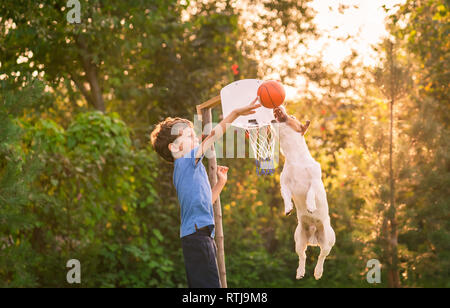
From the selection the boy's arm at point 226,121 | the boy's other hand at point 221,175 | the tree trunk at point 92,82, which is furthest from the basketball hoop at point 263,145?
the tree trunk at point 92,82

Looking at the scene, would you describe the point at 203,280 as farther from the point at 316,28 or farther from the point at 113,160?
the point at 316,28

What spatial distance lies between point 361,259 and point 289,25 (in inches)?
150

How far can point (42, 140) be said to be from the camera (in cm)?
596

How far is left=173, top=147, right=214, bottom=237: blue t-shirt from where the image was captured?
3.06 metres

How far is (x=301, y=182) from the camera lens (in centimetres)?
294

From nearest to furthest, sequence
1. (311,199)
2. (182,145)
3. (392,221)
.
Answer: (311,199) → (182,145) → (392,221)

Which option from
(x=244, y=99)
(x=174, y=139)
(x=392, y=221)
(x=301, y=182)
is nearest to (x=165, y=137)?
(x=174, y=139)

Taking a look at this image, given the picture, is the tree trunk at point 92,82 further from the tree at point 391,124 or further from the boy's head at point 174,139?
the boy's head at point 174,139

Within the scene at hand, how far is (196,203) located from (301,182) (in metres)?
0.63

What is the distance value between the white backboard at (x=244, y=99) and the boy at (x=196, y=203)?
0.43 m

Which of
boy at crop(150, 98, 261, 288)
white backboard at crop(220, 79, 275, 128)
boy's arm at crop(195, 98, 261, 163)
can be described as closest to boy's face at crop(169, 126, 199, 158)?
boy at crop(150, 98, 261, 288)

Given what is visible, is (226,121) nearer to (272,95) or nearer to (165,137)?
(272,95)

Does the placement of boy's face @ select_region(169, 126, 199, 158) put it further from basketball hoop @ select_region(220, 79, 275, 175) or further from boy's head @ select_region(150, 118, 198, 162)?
basketball hoop @ select_region(220, 79, 275, 175)

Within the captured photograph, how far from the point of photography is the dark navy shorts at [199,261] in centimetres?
301
